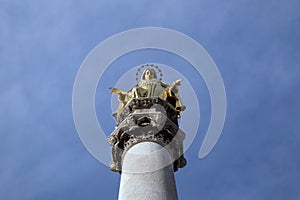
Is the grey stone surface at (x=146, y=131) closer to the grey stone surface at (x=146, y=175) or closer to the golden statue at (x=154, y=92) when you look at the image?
the grey stone surface at (x=146, y=175)

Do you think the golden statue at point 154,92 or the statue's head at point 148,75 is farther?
the statue's head at point 148,75

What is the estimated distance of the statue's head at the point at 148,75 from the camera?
78.5 feet

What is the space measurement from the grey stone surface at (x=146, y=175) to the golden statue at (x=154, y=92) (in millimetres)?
3222

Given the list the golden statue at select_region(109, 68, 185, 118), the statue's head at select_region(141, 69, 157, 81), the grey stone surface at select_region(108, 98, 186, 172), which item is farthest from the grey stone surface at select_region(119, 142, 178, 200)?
the statue's head at select_region(141, 69, 157, 81)

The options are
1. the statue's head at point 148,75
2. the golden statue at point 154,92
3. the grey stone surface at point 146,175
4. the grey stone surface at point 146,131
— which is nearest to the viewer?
the grey stone surface at point 146,175

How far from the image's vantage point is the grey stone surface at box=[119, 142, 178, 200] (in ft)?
56.2

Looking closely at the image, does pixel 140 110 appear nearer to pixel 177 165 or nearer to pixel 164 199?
pixel 177 165

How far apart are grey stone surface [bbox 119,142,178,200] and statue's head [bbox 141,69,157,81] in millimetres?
4920

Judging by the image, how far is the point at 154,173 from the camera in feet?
58.7

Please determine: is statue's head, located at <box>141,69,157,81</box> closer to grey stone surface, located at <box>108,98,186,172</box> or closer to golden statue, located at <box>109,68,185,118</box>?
golden statue, located at <box>109,68,185,118</box>

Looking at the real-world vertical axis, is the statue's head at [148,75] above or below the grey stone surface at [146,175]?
above

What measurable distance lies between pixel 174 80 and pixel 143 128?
4822 millimetres

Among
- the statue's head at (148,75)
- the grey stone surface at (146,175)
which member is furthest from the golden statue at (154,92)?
the grey stone surface at (146,175)

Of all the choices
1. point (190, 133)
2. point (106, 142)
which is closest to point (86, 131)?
point (106, 142)
